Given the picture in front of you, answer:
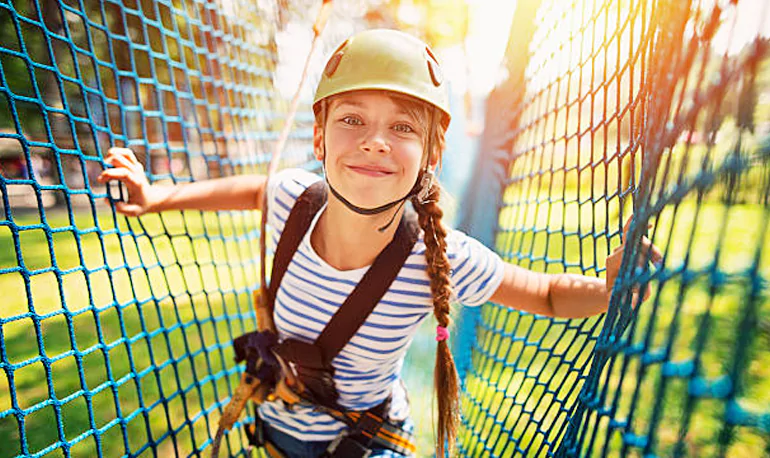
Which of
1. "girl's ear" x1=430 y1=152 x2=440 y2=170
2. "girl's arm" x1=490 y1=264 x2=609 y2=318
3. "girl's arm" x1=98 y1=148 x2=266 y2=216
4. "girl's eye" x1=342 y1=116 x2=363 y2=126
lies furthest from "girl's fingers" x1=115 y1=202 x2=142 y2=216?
"girl's arm" x1=490 y1=264 x2=609 y2=318

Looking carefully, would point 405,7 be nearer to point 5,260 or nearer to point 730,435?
point 5,260

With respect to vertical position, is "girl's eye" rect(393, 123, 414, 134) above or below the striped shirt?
above

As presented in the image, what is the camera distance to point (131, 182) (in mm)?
1313

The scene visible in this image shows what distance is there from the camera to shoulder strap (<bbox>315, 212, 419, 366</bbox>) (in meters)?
1.17

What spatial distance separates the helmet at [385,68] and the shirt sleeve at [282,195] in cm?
28

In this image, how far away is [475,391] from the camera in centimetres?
203

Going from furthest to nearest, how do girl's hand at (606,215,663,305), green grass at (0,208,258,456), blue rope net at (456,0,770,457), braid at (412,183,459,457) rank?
green grass at (0,208,258,456), braid at (412,183,459,457), girl's hand at (606,215,663,305), blue rope net at (456,0,770,457)

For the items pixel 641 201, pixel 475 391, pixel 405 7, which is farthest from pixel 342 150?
pixel 405 7

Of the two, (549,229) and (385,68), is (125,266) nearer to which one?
(385,68)

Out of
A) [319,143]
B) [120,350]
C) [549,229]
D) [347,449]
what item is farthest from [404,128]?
[120,350]

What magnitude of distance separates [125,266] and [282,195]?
0.51 metres

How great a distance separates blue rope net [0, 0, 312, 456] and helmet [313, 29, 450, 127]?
655mm

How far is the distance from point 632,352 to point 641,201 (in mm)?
240

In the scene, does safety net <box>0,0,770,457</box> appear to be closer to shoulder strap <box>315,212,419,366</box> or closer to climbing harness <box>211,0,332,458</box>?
climbing harness <box>211,0,332,458</box>
